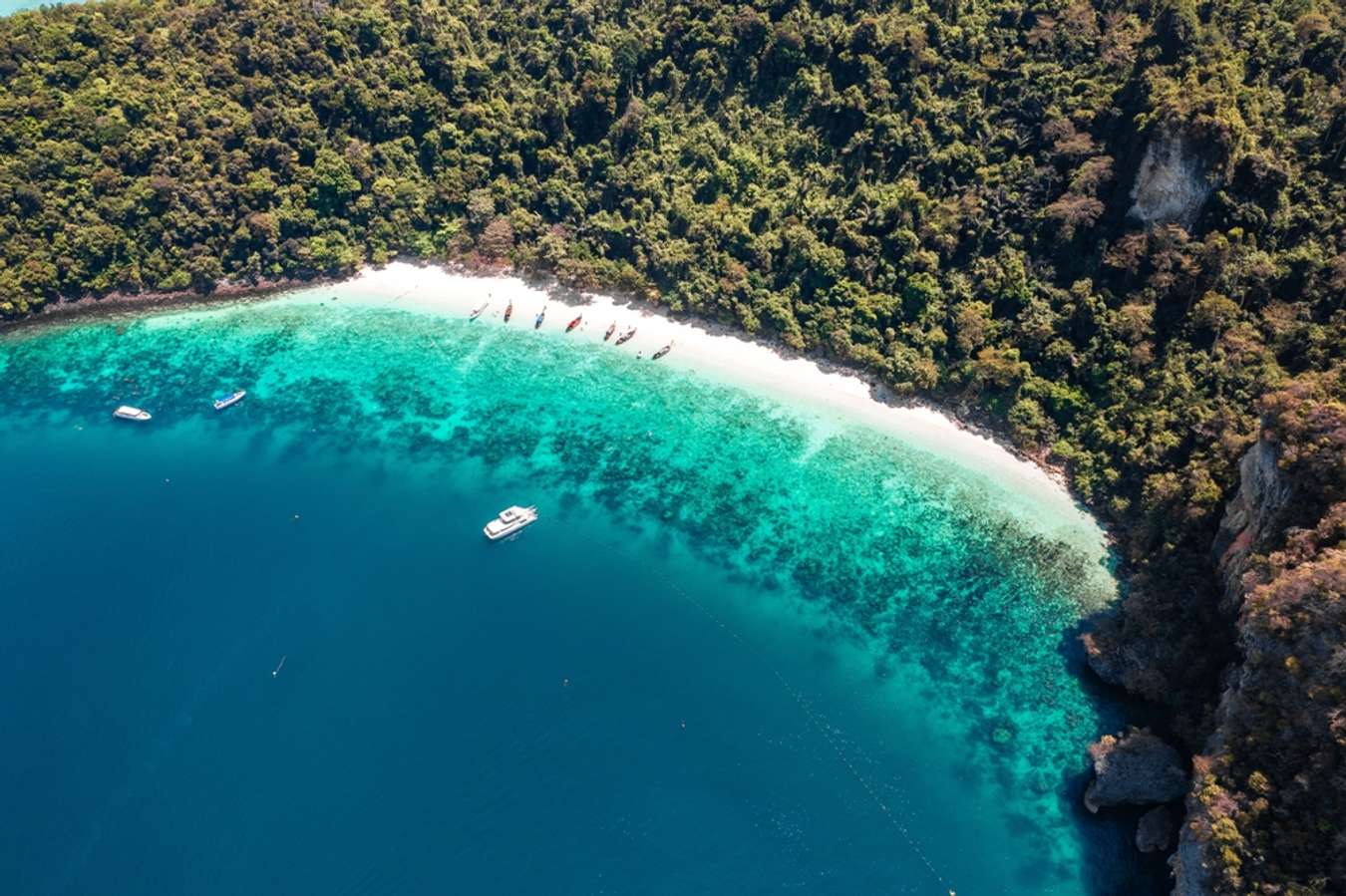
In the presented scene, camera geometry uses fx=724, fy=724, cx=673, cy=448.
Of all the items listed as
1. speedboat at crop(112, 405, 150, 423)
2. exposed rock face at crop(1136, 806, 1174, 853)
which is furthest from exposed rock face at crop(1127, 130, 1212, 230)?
speedboat at crop(112, 405, 150, 423)

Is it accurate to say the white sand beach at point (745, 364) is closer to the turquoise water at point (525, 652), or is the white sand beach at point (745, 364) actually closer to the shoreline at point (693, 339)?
the shoreline at point (693, 339)

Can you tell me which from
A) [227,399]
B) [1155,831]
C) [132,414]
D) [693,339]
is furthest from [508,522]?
[1155,831]

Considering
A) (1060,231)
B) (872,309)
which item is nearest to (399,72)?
(872,309)

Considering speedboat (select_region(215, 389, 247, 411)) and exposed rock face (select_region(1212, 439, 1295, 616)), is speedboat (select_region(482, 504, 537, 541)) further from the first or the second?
Answer: exposed rock face (select_region(1212, 439, 1295, 616))

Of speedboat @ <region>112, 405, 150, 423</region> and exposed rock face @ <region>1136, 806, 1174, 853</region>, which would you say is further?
speedboat @ <region>112, 405, 150, 423</region>

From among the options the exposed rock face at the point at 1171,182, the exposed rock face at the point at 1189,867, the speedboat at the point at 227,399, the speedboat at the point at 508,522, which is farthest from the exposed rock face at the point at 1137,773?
the speedboat at the point at 227,399

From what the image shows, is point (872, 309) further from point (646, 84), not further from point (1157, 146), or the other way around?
point (646, 84)
